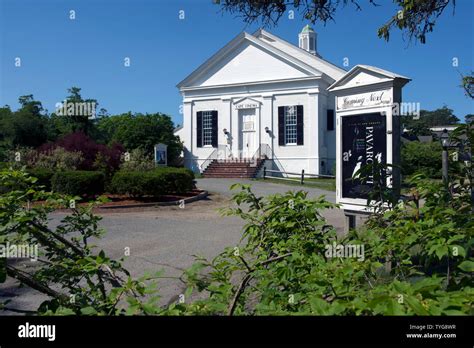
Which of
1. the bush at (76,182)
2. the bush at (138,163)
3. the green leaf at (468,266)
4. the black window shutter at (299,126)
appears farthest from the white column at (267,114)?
the green leaf at (468,266)

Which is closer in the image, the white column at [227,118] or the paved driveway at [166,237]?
the paved driveway at [166,237]

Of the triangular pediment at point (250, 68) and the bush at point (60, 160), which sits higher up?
the triangular pediment at point (250, 68)

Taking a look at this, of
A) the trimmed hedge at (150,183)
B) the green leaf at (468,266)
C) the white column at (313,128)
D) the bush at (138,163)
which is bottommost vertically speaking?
the trimmed hedge at (150,183)

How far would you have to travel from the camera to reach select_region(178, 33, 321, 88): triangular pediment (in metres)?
3.85

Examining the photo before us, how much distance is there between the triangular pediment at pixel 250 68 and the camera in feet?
12.6

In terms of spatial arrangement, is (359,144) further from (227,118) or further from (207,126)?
(207,126)

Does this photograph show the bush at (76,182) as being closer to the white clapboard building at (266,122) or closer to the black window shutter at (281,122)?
the white clapboard building at (266,122)

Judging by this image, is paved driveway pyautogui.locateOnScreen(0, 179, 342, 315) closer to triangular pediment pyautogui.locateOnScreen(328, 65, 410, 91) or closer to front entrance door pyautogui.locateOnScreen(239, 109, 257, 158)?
triangular pediment pyautogui.locateOnScreen(328, 65, 410, 91)

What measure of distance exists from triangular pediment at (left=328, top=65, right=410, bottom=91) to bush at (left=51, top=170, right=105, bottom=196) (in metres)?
8.08

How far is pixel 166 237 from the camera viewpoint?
6676mm

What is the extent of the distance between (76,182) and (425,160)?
9.20 meters

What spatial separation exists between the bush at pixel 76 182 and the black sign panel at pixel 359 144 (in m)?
7.88

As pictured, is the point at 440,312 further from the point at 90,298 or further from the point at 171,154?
the point at 171,154
